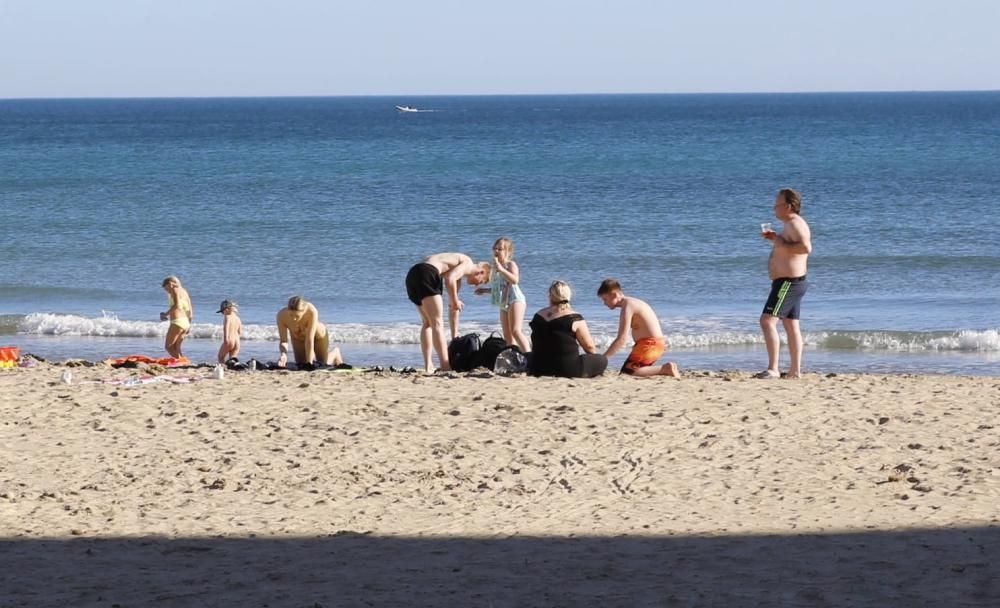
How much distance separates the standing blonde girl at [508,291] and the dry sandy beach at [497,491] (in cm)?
90

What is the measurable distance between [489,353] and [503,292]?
50cm

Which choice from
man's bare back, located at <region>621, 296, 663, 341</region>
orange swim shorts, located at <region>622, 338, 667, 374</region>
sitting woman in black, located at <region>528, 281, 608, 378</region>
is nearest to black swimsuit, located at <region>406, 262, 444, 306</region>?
sitting woman in black, located at <region>528, 281, 608, 378</region>

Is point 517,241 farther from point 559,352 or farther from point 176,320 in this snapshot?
point 559,352

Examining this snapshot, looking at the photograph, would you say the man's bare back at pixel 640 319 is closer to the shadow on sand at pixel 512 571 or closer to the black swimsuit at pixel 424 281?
the black swimsuit at pixel 424 281

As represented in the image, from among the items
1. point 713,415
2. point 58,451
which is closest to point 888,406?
point 713,415

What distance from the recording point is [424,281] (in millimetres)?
10180

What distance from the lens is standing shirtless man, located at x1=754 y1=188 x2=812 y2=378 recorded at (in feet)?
31.2

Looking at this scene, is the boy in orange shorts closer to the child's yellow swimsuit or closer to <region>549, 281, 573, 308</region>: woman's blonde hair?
<region>549, 281, 573, 308</region>: woman's blonde hair

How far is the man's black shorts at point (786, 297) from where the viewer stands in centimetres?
968

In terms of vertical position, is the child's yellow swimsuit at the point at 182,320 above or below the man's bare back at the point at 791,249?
below

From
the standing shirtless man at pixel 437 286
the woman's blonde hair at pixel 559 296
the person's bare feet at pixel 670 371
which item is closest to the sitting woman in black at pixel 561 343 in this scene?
the woman's blonde hair at pixel 559 296

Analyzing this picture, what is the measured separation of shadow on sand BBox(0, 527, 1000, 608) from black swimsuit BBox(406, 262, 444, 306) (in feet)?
14.0

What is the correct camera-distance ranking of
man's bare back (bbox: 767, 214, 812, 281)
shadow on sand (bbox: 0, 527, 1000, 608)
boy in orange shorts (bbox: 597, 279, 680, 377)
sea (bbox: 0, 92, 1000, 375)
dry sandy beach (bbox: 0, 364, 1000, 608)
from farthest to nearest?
sea (bbox: 0, 92, 1000, 375) → boy in orange shorts (bbox: 597, 279, 680, 377) → man's bare back (bbox: 767, 214, 812, 281) → dry sandy beach (bbox: 0, 364, 1000, 608) → shadow on sand (bbox: 0, 527, 1000, 608)

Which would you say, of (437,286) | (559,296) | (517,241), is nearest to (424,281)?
(437,286)
